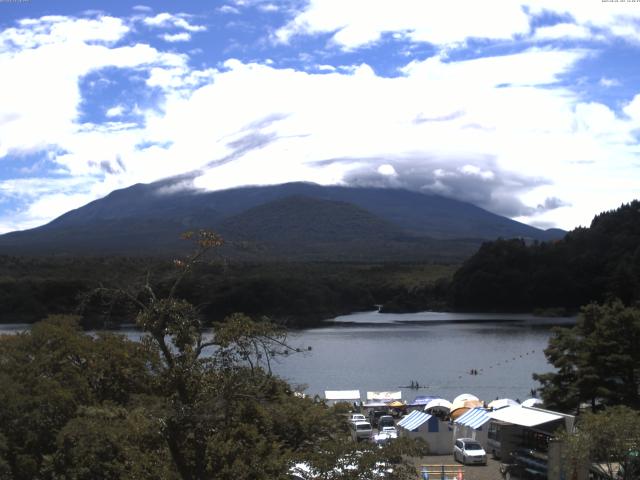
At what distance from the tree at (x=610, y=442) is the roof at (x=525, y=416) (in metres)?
4.37

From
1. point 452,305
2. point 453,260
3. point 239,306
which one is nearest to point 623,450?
point 239,306

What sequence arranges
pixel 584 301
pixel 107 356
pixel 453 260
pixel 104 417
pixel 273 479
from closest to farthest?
pixel 273 479
pixel 104 417
pixel 107 356
pixel 584 301
pixel 453 260

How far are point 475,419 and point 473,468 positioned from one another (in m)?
3.22

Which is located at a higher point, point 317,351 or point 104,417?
point 104,417

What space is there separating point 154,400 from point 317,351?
55.0m

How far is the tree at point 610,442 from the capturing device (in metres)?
15.2

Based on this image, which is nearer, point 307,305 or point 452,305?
point 307,305

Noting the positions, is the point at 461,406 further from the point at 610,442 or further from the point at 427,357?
the point at 427,357

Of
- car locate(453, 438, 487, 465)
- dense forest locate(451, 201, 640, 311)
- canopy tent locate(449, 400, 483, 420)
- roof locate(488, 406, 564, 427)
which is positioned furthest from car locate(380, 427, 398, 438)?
dense forest locate(451, 201, 640, 311)

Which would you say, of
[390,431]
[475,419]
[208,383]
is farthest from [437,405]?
[208,383]

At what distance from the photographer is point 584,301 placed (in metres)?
96.4

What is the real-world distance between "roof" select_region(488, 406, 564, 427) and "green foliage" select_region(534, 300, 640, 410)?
3504mm

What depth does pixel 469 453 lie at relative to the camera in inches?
883

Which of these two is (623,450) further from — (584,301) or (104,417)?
(584,301)
